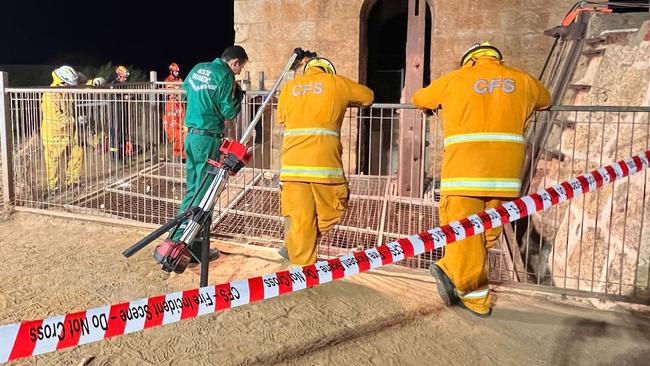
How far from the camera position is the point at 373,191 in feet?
25.0

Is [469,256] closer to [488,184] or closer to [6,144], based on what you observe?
[488,184]

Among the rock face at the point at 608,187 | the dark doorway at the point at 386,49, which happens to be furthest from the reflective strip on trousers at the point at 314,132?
the dark doorway at the point at 386,49

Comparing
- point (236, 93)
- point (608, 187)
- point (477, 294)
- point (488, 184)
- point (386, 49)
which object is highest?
point (386, 49)

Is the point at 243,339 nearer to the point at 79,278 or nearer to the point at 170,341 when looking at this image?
the point at 170,341

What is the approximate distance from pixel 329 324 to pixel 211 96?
2.26 metres

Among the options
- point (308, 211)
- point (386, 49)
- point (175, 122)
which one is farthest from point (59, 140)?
point (386, 49)

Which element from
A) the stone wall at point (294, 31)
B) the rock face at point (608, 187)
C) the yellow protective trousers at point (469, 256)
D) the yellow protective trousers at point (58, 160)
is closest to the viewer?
the yellow protective trousers at point (469, 256)

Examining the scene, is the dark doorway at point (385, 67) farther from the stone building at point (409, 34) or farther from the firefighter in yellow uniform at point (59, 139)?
the firefighter in yellow uniform at point (59, 139)

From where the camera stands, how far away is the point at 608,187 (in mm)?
5262

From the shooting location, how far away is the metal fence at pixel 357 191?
17.4 ft

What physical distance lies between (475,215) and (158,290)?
8.28ft

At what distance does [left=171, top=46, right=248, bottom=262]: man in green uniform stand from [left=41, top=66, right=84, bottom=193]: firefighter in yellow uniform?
2.83m

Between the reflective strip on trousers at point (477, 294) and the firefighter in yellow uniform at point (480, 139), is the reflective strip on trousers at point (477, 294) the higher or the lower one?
the lower one

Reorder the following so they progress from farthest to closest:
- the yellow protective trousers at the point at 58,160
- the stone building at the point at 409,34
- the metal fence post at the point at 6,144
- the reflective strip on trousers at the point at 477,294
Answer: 1. the stone building at the point at 409,34
2. the yellow protective trousers at the point at 58,160
3. the metal fence post at the point at 6,144
4. the reflective strip on trousers at the point at 477,294
